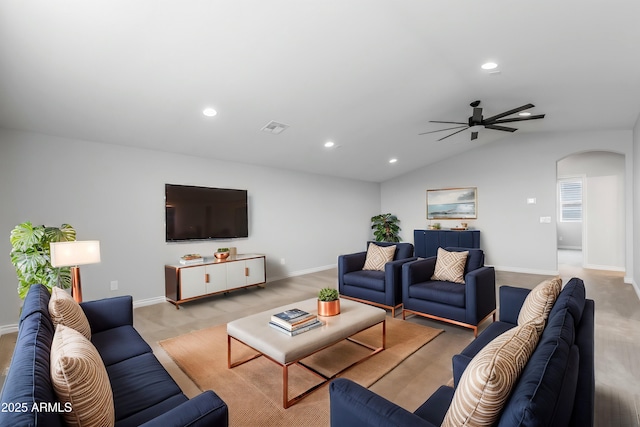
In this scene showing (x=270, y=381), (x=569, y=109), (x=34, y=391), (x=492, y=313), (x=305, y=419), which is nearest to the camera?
(x=34, y=391)

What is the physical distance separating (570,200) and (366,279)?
8.56 meters

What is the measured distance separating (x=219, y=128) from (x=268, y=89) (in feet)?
3.69

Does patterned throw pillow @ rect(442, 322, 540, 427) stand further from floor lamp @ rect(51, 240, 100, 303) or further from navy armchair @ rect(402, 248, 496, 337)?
floor lamp @ rect(51, 240, 100, 303)

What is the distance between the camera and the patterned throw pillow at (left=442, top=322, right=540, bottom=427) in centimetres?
95

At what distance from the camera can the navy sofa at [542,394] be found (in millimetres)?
857

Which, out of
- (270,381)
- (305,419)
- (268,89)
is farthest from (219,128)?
(305,419)

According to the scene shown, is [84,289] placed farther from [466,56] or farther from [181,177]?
[466,56]

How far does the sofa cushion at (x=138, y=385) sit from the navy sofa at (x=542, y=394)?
2.86ft

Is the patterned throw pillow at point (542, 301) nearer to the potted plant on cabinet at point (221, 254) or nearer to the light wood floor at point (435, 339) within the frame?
the light wood floor at point (435, 339)

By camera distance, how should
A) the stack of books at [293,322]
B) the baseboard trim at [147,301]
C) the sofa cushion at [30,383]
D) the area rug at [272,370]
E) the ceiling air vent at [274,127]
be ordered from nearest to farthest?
the sofa cushion at [30,383] < the area rug at [272,370] < the stack of books at [293,322] < the ceiling air vent at [274,127] < the baseboard trim at [147,301]

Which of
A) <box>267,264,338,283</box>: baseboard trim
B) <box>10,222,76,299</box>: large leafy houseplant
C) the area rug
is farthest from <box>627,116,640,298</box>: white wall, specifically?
<box>10,222,76,299</box>: large leafy houseplant

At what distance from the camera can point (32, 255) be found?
9.53 feet

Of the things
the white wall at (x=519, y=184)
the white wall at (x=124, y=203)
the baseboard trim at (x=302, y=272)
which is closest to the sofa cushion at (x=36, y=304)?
the white wall at (x=124, y=203)

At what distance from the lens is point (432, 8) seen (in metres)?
2.40
